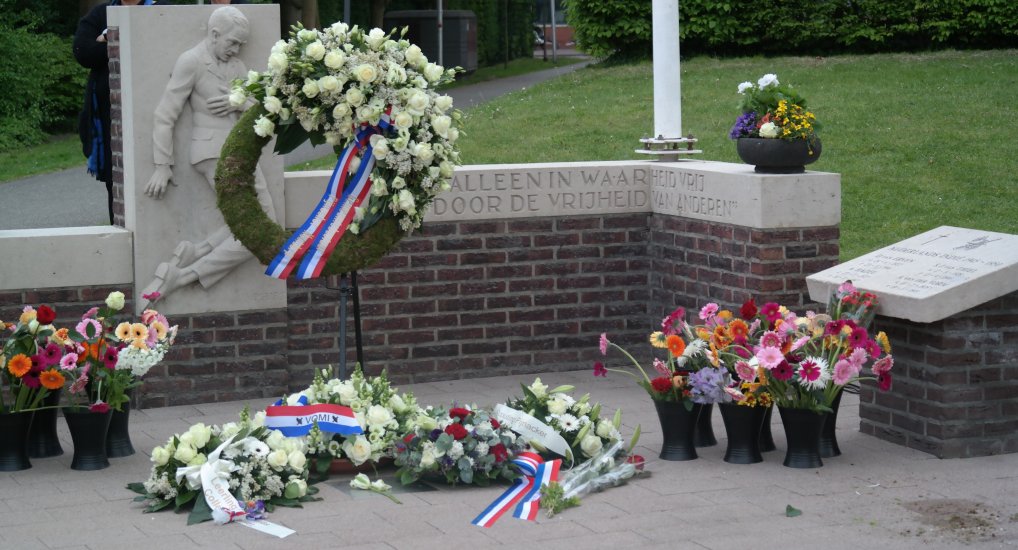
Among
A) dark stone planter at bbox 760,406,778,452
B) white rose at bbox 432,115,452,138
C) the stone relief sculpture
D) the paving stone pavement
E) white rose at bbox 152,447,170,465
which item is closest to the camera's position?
the paving stone pavement

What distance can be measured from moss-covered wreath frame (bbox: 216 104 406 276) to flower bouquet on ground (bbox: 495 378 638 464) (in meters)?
0.99

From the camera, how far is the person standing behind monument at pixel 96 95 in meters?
8.86

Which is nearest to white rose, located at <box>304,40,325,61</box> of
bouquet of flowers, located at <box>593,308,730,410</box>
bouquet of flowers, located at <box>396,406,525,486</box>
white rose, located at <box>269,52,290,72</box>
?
white rose, located at <box>269,52,290,72</box>

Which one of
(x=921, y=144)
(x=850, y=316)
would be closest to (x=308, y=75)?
(x=850, y=316)

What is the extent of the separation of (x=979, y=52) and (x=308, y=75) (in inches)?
623

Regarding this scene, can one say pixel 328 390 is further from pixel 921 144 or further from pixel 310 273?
pixel 921 144

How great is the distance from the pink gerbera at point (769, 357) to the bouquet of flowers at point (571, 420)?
774 mm

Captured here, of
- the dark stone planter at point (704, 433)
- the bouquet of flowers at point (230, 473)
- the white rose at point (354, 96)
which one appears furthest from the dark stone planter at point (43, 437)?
the dark stone planter at point (704, 433)

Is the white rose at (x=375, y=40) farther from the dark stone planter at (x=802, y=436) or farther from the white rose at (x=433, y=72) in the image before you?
the dark stone planter at (x=802, y=436)

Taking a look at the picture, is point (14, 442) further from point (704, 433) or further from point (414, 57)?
point (704, 433)

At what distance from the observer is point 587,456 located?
21.1ft

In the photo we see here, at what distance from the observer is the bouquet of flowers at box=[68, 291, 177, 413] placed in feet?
21.8

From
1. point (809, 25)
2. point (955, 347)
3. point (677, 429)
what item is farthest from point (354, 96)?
point (809, 25)

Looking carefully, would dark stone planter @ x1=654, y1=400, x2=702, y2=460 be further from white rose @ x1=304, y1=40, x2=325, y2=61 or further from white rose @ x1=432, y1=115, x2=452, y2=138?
white rose @ x1=304, y1=40, x2=325, y2=61
